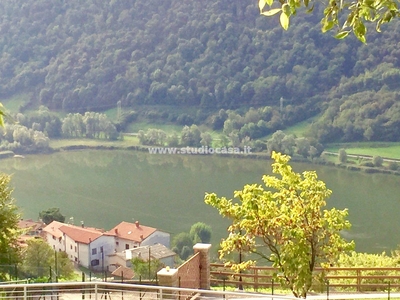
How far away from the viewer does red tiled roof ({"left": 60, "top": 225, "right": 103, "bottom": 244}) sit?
27.8m

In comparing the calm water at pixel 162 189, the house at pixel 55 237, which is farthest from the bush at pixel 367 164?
the house at pixel 55 237

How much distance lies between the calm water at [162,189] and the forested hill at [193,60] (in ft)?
53.0

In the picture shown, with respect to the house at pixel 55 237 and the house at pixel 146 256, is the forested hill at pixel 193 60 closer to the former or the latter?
the house at pixel 55 237

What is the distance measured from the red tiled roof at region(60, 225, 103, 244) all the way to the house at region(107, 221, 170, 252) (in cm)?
94

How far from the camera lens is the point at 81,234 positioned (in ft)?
93.6

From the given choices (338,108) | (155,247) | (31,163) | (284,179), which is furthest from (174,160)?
(284,179)

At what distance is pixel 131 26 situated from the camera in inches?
3698

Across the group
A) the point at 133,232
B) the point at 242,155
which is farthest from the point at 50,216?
the point at 242,155

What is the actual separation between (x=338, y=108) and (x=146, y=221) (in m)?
40.5

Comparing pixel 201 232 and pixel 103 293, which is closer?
pixel 103 293

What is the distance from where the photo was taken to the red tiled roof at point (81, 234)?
27797 millimetres

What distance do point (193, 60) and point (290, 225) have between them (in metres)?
80.8

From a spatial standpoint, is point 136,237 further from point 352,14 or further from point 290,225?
point 352,14

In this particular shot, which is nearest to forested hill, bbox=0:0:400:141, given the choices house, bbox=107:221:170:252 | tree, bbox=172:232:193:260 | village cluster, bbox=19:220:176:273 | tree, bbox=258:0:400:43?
tree, bbox=172:232:193:260
